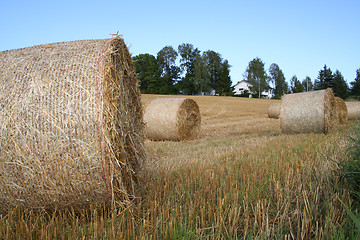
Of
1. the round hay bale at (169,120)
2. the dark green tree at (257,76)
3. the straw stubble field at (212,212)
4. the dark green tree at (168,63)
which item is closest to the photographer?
the straw stubble field at (212,212)

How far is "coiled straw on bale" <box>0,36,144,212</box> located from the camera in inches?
107

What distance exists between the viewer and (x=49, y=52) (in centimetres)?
322

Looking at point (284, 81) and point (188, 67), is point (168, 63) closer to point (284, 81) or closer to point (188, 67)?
point (188, 67)

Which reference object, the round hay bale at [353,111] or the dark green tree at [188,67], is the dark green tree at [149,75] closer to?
the dark green tree at [188,67]

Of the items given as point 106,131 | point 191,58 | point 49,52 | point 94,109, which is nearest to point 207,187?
point 106,131

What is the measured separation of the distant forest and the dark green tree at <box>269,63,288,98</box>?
30.4 ft

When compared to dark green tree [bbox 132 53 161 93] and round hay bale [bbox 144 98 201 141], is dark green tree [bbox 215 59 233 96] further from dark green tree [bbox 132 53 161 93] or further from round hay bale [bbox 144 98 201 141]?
round hay bale [bbox 144 98 201 141]

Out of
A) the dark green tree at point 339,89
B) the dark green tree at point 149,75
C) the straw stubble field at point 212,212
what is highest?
the dark green tree at point 149,75

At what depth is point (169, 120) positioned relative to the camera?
8648 millimetres

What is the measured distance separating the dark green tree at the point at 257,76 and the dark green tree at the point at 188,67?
16.5 m

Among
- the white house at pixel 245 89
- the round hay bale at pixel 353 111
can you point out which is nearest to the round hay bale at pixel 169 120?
the round hay bale at pixel 353 111

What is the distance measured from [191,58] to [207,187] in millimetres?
69753

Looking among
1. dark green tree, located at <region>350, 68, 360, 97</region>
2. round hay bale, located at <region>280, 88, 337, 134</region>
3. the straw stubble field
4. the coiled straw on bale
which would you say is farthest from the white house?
the coiled straw on bale

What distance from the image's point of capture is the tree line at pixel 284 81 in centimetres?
5794
